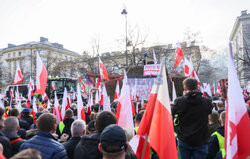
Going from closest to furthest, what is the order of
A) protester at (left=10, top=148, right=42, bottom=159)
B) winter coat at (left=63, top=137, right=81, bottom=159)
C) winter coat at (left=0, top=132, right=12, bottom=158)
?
1. protester at (left=10, top=148, right=42, bottom=159)
2. winter coat at (left=0, top=132, right=12, bottom=158)
3. winter coat at (left=63, top=137, right=81, bottom=159)

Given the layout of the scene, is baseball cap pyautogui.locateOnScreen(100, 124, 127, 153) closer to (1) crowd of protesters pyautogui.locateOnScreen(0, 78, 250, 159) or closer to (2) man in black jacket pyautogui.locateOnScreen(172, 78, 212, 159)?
(1) crowd of protesters pyautogui.locateOnScreen(0, 78, 250, 159)

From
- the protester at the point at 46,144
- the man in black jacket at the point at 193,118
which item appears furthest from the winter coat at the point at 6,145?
the man in black jacket at the point at 193,118

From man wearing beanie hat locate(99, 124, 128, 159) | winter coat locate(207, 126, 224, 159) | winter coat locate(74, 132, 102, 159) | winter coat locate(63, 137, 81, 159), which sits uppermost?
man wearing beanie hat locate(99, 124, 128, 159)

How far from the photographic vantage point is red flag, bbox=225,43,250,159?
2.26m

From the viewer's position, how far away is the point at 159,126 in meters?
2.55

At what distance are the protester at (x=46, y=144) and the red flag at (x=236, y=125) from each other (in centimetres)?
184

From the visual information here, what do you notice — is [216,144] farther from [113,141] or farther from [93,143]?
[113,141]

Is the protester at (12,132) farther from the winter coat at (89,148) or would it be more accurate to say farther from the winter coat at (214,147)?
the winter coat at (214,147)

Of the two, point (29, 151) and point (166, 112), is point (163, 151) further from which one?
point (29, 151)

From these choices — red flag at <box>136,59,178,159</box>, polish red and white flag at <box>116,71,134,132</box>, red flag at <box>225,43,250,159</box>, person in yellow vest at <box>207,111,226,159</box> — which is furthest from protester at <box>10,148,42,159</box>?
person in yellow vest at <box>207,111,226,159</box>

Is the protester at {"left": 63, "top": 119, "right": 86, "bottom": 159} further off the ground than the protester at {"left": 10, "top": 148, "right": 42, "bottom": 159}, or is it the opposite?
the protester at {"left": 10, "top": 148, "right": 42, "bottom": 159}

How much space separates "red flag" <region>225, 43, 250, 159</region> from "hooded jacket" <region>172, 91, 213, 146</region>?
103cm

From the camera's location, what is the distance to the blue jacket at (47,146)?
2530 millimetres

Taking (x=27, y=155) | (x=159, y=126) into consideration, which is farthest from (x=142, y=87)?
(x=27, y=155)
